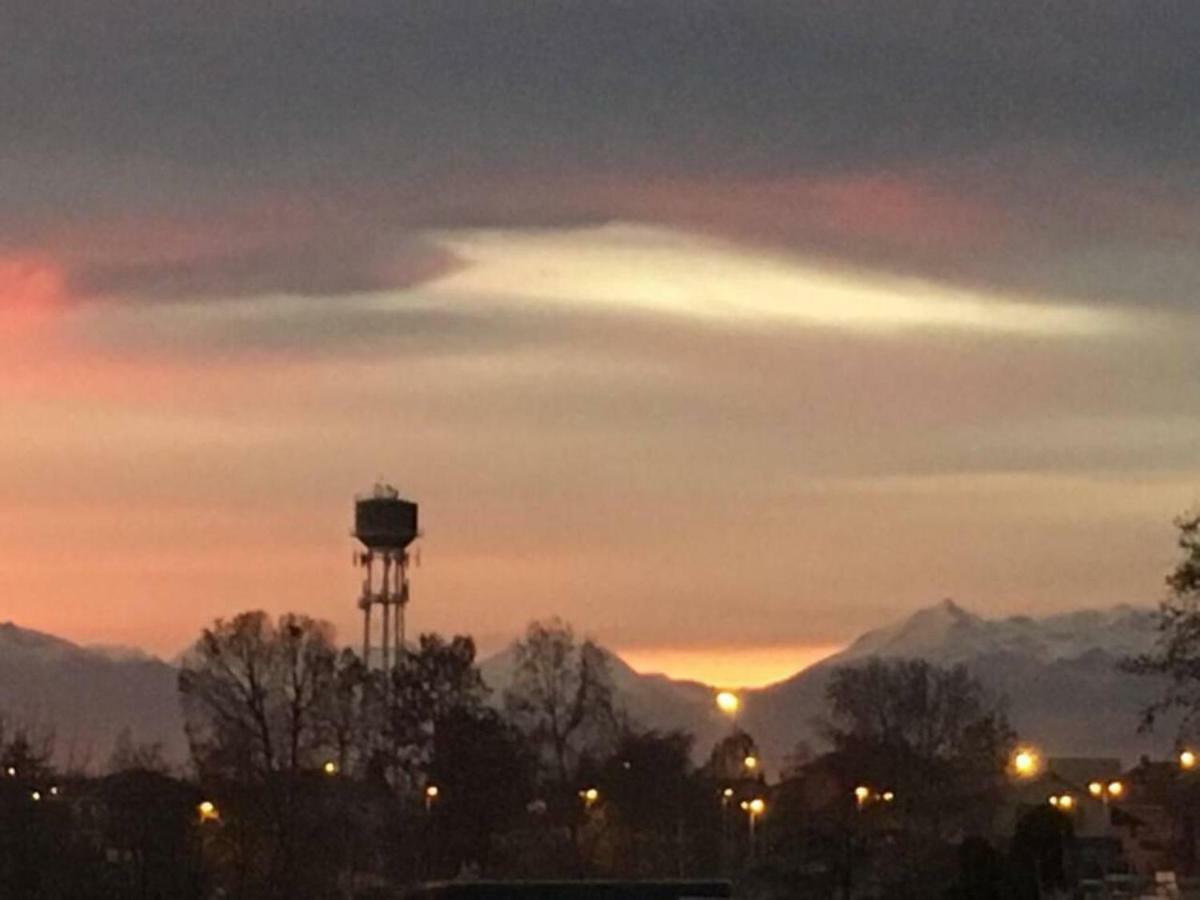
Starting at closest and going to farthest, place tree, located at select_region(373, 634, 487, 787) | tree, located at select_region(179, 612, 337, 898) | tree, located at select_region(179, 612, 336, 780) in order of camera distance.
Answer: tree, located at select_region(179, 612, 337, 898) < tree, located at select_region(179, 612, 336, 780) < tree, located at select_region(373, 634, 487, 787)

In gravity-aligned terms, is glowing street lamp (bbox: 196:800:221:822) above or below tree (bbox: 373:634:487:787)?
below

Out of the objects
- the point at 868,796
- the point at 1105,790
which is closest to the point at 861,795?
the point at 868,796

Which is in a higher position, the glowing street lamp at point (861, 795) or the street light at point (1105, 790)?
the street light at point (1105, 790)

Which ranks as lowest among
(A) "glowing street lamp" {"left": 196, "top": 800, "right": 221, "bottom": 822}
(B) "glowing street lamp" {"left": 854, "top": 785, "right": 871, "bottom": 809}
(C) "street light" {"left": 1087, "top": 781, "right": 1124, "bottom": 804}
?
(A) "glowing street lamp" {"left": 196, "top": 800, "right": 221, "bottom": 822}

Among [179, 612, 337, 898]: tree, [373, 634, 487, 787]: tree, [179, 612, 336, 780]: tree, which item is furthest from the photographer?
[373, 634, 487, 787]: tree

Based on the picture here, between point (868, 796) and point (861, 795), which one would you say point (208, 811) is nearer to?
point (861, 795)

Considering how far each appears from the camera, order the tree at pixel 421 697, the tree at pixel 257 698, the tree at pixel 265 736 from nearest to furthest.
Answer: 1. the tree at pixel 265 736
2. the tree at pixel 257 698
3. the tree at pixel 421 697

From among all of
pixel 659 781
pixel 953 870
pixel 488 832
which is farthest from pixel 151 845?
pixel 659 781

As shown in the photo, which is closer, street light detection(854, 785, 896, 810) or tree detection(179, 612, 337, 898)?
tree detection(179, 612, 337, 898)

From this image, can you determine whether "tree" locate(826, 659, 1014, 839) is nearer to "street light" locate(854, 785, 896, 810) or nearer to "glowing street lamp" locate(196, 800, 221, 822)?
"street light" locate(854, 785, 896, 810)

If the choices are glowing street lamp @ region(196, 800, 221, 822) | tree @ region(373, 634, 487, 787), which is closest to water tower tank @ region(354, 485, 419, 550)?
tree @ region(373, 634, 487, 787)

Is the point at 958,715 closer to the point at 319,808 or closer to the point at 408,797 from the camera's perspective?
the point at 408,797

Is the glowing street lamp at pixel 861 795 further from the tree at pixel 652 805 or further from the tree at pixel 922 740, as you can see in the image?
the tree at pixel 652 805

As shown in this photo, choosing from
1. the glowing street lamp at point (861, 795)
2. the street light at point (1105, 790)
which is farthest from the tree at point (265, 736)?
the street light at point (1105, 790)
